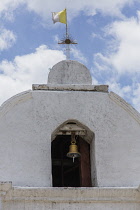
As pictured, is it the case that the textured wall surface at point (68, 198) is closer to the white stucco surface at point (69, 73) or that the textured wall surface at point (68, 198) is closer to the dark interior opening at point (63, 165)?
the dark interior opening at point (63, 165)

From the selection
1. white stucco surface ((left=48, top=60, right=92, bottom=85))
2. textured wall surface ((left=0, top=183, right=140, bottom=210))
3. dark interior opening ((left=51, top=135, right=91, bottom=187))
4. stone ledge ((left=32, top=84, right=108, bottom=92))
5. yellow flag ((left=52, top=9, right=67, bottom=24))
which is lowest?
textured wall surface ((left=0, top=183, right=140, bottom=210))

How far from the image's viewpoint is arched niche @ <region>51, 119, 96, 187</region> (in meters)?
9.48

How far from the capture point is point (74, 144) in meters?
9.67

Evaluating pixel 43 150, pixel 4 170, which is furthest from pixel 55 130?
pixel 4 170

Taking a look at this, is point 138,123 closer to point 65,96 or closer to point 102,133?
point 102,133

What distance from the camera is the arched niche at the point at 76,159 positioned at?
373 inches

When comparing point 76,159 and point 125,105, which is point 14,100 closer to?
point 76,159

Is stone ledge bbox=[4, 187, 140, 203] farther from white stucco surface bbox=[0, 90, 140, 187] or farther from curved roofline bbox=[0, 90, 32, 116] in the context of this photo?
curved roofline bbox=[0, 90, 32, 116]

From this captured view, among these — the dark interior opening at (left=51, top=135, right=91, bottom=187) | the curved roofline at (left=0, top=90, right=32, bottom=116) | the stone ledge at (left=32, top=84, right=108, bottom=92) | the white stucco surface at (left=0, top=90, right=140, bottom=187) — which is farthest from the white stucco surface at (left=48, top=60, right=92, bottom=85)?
the dark interior opening at (left=51, top=135, right=91, bottom=187)

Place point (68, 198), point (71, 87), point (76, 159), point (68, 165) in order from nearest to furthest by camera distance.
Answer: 1. point (68, 198)
2. point (71, 87)
3. point (76, 159)
4. point (68, 165)

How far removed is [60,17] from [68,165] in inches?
132

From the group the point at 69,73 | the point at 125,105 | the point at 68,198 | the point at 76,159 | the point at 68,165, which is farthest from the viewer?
the point at 68,165

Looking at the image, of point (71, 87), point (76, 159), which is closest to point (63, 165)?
point (76, 159)

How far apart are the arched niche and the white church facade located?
21 millimetres
